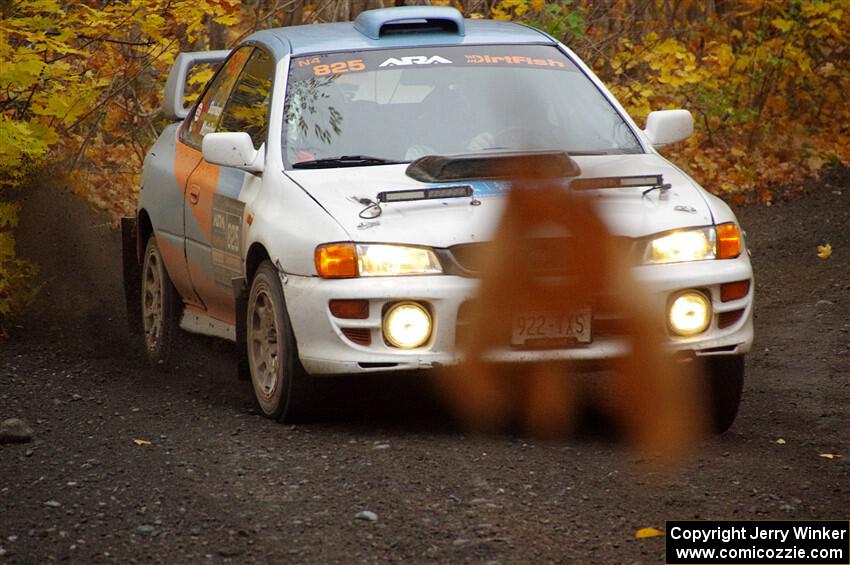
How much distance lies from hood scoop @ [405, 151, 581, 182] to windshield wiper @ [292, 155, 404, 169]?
0.34 metres

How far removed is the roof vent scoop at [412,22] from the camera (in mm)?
7828

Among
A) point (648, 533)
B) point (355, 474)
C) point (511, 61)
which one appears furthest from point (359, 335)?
point (511, 61)

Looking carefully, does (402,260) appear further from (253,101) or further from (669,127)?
(253,101)

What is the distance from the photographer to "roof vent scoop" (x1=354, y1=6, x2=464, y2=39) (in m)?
7.83

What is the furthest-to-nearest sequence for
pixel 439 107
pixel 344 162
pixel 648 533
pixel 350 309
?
pixel 439 107, pixel 344 162, pixel 350 309, pixel 648 533

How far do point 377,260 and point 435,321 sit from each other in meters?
0.34

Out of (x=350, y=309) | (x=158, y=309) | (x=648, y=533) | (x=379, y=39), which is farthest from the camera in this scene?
(x=158, y=309)

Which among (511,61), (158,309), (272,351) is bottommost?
(158,309)

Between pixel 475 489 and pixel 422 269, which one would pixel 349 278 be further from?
pixel 475 489

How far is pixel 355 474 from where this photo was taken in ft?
19.3

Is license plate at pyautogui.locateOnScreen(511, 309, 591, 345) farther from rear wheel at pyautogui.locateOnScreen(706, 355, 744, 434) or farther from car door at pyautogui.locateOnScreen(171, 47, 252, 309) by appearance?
car door at pyautogui.locateOnScreen(171, 47, 252, 309)

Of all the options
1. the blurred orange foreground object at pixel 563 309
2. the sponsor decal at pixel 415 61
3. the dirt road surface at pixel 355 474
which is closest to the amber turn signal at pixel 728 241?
the blurred orange foreground object at pixel 563 309

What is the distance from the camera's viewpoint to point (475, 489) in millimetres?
A: 5605

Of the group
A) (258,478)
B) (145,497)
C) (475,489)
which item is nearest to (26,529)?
(145,497)
